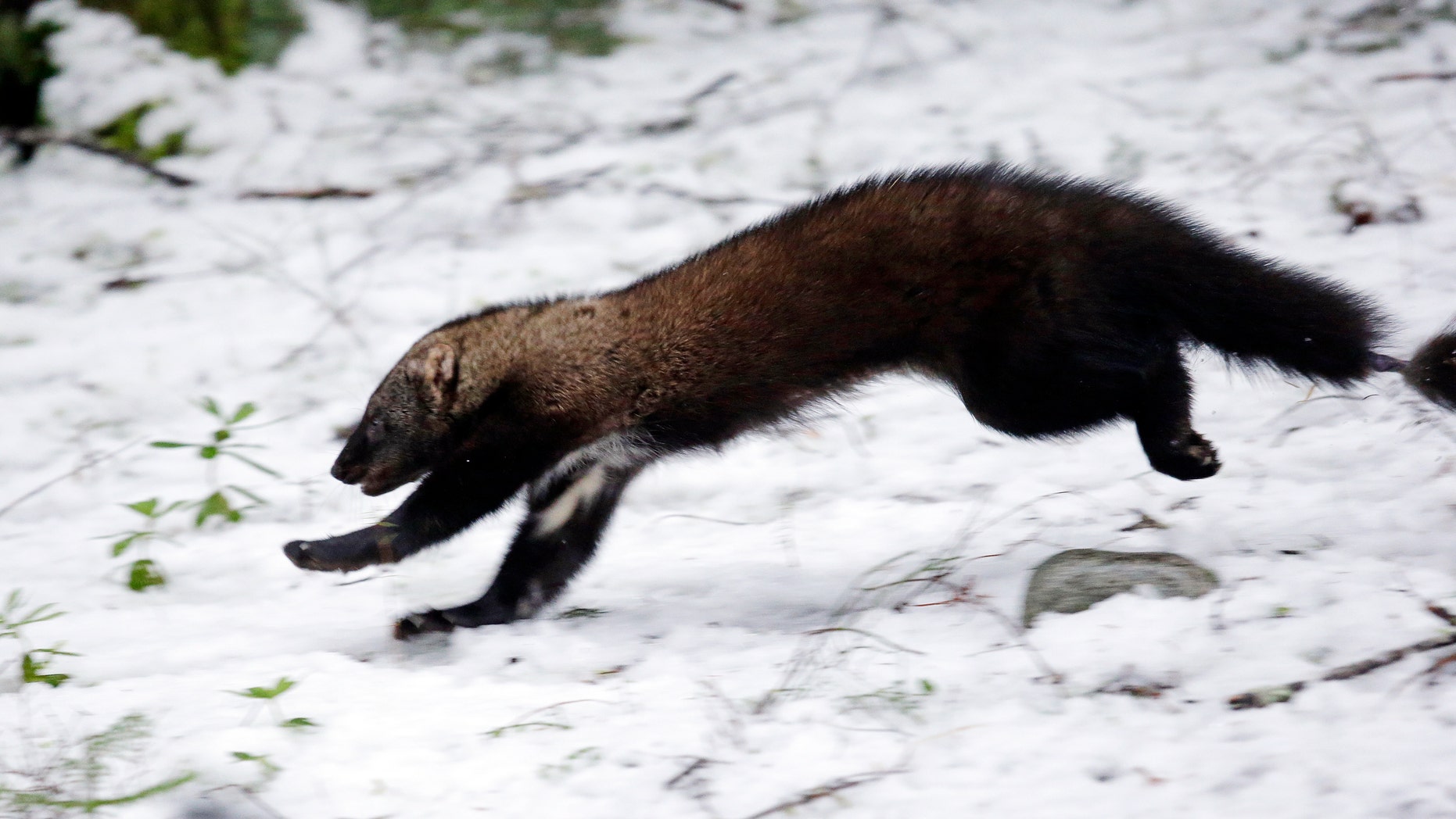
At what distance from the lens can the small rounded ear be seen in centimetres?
359

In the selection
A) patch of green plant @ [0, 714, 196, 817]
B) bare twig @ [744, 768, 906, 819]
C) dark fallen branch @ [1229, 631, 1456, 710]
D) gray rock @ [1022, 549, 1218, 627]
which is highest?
dark fallen branch @ [1229, 631, 1456, 710]

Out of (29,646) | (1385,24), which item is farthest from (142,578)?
(1385,24)

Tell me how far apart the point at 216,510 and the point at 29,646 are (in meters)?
0.81

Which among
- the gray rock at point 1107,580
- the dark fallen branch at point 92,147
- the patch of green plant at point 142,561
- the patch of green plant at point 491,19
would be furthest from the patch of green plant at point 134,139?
the gray rock at point 1107,580

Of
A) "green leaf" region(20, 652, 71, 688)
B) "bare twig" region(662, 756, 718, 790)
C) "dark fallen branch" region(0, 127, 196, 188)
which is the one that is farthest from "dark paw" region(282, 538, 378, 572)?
"dark fallen branch" region(0, 127, 196, 188)

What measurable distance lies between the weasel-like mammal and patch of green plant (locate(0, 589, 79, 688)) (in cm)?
62

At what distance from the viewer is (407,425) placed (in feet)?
12.0

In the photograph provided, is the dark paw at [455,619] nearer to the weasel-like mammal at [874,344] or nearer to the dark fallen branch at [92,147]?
the weasel-like mammal at [874,344]

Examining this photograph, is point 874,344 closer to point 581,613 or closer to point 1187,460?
point 1187,460

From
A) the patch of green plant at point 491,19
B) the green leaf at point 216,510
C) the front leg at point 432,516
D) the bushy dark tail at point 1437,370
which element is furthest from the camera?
the patch of green plant at point 491,19

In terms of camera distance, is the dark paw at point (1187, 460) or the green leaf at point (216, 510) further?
the green leaf at point (216, 510)

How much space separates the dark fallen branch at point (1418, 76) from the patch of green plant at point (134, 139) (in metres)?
5.78

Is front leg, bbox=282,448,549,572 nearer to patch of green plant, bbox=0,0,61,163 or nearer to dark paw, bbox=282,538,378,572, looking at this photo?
dark paw, bbox=282,538,378,572

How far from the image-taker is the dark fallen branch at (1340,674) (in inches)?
93.3
